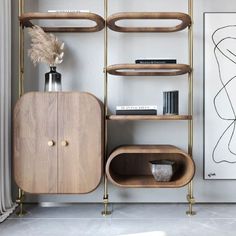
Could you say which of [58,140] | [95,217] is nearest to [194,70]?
[58,140]

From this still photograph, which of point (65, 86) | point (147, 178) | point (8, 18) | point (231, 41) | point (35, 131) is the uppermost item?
point (8, 18)

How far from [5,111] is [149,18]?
1058 millimetres

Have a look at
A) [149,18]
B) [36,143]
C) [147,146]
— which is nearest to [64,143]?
[36,143]

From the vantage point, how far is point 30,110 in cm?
163

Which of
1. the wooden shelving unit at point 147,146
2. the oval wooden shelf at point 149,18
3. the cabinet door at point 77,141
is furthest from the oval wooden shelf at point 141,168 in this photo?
the oval wooden shelf at point 149,18

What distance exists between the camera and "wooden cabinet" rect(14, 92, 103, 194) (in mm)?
1628

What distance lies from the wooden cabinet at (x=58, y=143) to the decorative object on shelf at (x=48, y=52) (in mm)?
169

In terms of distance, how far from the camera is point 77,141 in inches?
64.1

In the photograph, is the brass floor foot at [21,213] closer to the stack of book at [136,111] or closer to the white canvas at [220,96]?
the stack of book at [136,111]

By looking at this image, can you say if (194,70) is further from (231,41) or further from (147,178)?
(147,178)

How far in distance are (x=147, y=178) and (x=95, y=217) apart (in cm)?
41

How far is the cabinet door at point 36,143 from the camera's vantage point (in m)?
1.63

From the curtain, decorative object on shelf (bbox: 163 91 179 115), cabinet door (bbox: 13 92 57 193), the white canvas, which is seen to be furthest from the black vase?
the white canvas

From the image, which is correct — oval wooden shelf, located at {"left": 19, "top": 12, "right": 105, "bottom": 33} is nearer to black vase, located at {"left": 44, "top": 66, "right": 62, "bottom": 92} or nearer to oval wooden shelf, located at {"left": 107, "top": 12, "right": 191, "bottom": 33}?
oval wooden shelf, located at {"left": 107, "top": 12, "right": 191, "bottom": 33}
